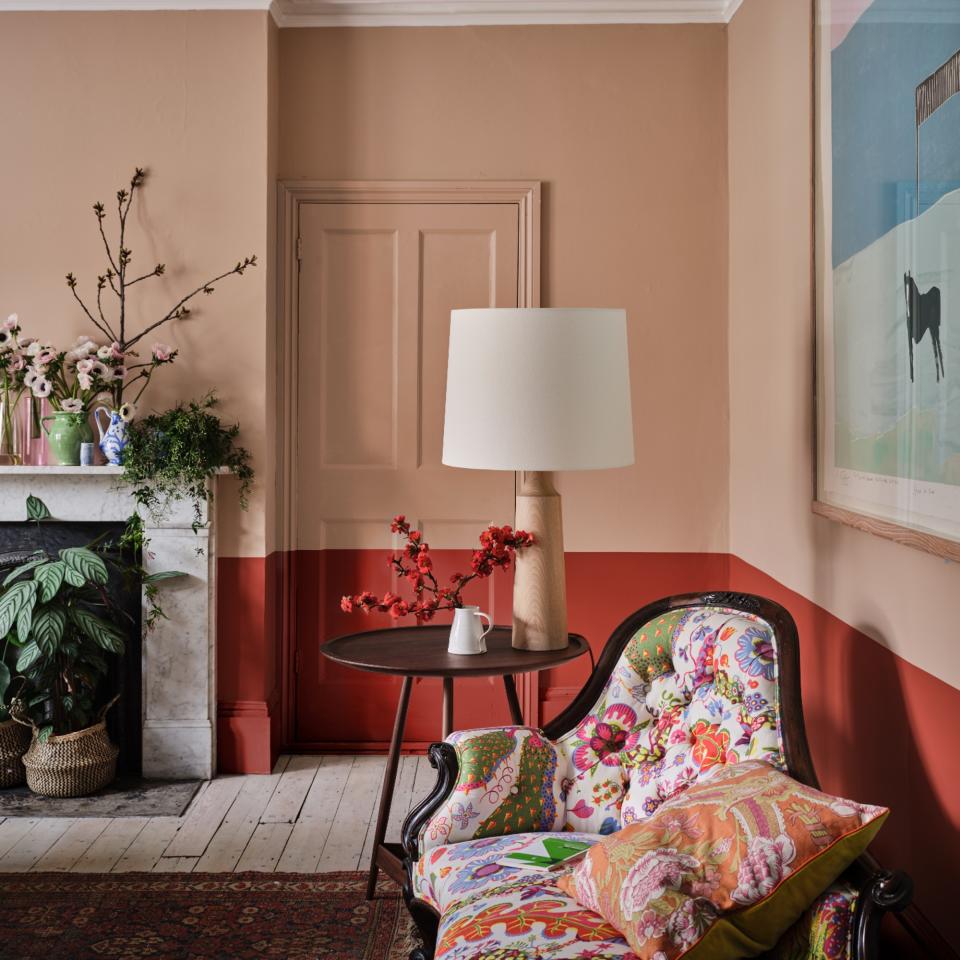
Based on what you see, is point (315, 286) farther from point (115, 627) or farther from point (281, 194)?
point (115, 627)

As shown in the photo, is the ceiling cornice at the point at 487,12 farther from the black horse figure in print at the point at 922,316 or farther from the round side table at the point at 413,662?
the round side table at the point at 413,662

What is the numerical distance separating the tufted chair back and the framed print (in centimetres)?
40

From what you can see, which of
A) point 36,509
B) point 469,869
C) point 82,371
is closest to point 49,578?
point 36,509

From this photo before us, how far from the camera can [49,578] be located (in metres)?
3.32

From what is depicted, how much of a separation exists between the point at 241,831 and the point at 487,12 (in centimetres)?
298

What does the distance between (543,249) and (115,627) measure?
2069 mm

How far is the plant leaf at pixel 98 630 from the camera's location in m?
3.34

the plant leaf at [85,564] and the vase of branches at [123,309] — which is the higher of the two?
the vase of branches at [123,309]

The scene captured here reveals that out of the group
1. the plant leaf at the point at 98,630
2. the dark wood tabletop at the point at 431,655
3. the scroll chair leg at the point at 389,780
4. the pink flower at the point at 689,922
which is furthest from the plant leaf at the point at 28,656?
the pink flower at the point at 689,922

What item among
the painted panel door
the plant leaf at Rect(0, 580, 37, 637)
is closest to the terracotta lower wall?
the painted panel door

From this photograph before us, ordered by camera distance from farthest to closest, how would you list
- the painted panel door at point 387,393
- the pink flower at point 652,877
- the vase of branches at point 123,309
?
the painted panel door at point 387,393
the vase of branches at point 123,309
the pink flower at point 652,877

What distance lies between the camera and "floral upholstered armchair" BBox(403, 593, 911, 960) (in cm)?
182

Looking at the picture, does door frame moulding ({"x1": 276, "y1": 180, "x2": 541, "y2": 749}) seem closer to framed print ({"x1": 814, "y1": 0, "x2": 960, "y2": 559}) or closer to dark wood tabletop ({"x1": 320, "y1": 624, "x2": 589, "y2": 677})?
dark wood tabletop ({"x1": 320, "y1": 624, "x2": 589, "y2": 677})

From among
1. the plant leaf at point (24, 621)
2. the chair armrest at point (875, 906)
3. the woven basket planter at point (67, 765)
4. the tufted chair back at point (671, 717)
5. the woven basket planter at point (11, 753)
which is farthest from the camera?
the woven basket planter at point (11, 753)
